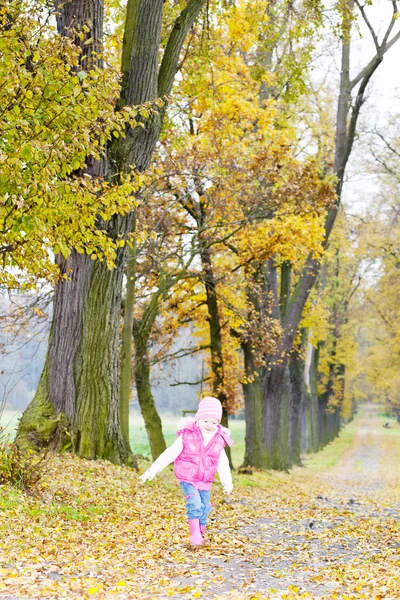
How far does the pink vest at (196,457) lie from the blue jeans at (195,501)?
0.06 meters

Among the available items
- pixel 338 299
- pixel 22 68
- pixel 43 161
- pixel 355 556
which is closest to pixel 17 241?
pixel 43 161

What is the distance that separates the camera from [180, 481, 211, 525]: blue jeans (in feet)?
21.8

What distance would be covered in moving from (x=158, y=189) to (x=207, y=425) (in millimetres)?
9470

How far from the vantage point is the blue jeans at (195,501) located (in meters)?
6.64

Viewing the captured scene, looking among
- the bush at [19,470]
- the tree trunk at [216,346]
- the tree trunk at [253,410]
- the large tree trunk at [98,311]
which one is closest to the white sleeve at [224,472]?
the bush at [19,470]

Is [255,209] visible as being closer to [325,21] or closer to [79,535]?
[325,21]

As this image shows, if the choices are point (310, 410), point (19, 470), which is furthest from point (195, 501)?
point (310, 410)

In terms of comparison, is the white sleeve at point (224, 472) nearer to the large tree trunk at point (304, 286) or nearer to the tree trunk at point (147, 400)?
the tree trunk at point (147, 400)

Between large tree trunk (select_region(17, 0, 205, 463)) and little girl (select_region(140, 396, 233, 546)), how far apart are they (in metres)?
4.38

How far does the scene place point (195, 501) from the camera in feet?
21.8

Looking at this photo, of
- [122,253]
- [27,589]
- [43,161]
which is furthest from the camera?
[122,253]

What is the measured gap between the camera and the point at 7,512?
7.41 metres

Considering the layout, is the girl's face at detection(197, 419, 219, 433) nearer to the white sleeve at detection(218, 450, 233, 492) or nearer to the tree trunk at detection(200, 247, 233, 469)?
the white sleeve at detection(218, 450, 233, 492)

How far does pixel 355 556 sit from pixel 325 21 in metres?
9.51
